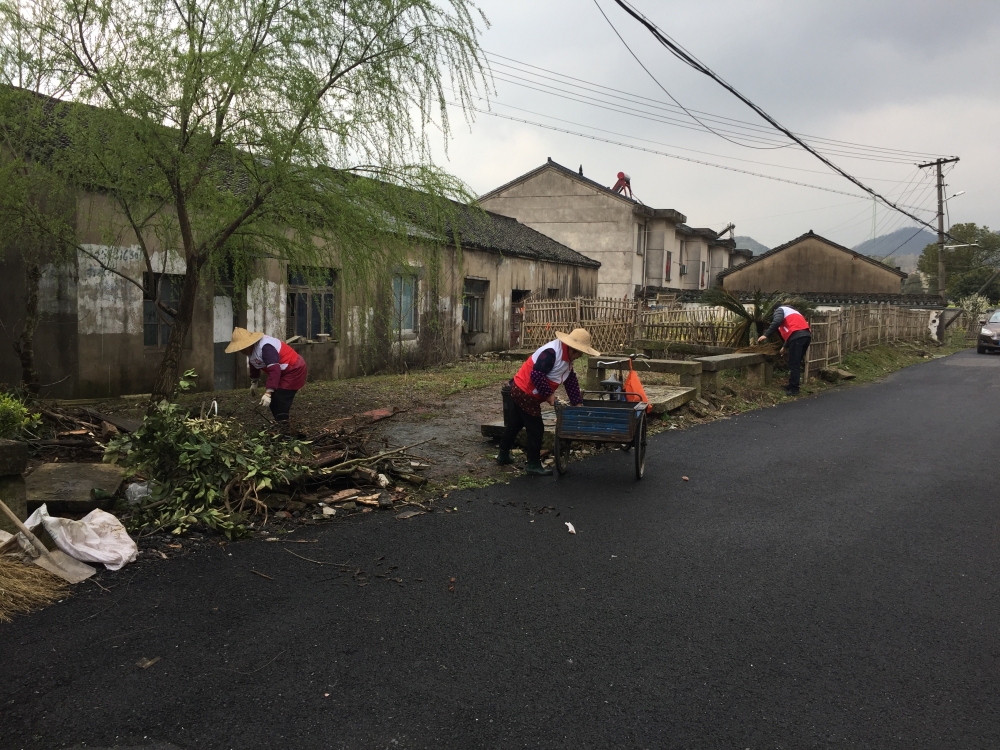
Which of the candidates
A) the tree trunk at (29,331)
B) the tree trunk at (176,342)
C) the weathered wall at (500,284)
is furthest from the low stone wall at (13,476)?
the weathered wall at (500,284)

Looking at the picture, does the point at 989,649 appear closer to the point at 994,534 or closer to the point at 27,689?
the point at 994,534

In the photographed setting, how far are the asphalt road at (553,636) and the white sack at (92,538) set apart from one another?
0.15 meters

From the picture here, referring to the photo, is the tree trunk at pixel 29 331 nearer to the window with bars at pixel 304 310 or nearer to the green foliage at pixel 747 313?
the window with bars at pixel 304 310

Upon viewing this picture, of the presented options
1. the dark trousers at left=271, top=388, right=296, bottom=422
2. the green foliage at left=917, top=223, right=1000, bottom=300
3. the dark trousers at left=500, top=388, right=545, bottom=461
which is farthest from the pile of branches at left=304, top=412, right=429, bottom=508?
the green foliage at left=917, top=223, right=1000, bottom=300

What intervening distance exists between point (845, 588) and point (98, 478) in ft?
17.6

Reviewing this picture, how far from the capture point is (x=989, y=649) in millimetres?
3615

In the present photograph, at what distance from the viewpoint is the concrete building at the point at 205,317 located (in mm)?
9523

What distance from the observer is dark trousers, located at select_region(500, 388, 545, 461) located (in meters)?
6.96

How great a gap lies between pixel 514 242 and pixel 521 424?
56.6ft

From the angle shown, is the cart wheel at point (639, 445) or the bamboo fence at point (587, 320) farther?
→ the bamboo fence at point (587, 320)

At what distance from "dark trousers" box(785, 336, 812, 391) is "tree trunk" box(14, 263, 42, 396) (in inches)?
474

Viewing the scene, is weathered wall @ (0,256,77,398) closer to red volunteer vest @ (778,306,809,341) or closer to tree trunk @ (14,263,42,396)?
tree trunk @ (14,263,42,396)

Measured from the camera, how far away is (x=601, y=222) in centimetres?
3281

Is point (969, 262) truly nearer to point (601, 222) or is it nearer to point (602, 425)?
point (601, 222)
